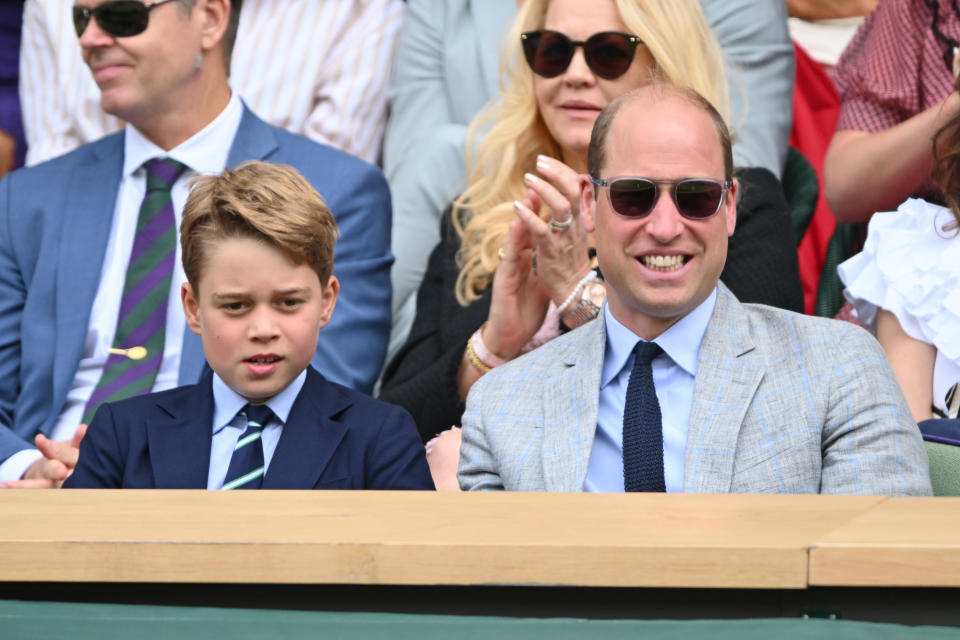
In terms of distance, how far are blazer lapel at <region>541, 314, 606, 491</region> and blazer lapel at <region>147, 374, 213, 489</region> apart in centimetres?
60

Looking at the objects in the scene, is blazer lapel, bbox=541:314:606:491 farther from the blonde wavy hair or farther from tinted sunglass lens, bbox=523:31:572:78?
tinted sunglass lens, bbox=523:31:572:78

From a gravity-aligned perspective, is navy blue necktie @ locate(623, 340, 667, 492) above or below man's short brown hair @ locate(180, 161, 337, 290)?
below

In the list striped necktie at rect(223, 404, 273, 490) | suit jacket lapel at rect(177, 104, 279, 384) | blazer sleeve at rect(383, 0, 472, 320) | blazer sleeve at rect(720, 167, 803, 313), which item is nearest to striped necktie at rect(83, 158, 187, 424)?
→ suit jacket lapel at rect(177, 104, 279, 384)

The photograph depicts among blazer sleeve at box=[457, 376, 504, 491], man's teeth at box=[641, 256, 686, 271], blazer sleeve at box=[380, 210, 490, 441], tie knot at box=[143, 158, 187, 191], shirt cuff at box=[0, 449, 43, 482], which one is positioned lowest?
shirt cuff at box=[0, 449, 43, 482]

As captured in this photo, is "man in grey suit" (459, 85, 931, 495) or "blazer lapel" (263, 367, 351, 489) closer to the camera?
"man in grey suit" (459, 85, 931, 495)

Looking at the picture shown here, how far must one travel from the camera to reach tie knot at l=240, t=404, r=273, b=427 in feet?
7.83

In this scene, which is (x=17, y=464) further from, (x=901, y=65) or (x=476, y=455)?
(x=901, y=65)

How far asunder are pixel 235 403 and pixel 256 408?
4 cm

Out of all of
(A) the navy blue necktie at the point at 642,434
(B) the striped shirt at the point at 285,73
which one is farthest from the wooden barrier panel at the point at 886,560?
(B) the striped shirt at the point at 285,73

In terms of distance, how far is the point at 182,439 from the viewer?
7.73ft

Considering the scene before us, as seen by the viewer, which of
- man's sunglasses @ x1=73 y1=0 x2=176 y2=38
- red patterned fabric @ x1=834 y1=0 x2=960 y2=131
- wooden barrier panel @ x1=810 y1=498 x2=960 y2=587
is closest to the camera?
wooden barrier panel @ x1=810 y1=498 x2=960 y2=587

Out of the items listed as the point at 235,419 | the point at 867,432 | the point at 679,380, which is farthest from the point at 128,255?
the point at 867,432

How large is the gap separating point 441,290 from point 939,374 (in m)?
1.24

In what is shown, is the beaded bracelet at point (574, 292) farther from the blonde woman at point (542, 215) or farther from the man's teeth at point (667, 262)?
the man's teeth at point (667, 262)
